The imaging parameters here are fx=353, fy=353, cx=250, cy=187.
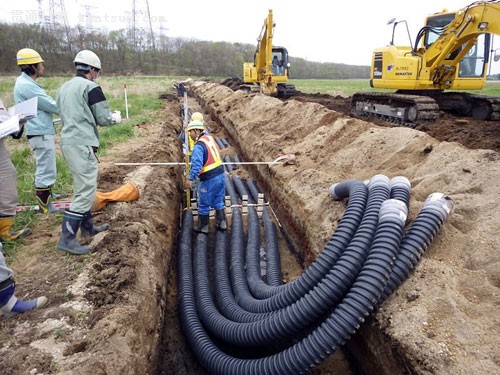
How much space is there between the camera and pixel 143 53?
61.2 metres

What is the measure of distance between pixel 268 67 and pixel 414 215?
1272 cm

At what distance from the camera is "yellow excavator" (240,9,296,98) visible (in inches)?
569

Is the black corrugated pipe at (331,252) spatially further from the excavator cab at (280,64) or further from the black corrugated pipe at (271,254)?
the excavator cab at (280,64)

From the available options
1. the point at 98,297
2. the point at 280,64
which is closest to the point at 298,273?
the point at 98,297

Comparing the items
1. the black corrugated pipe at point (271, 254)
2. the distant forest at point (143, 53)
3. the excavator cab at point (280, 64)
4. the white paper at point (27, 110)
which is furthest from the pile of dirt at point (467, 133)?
the distant forest at point (143, 53)

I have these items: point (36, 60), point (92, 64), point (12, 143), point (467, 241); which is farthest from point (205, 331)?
point (12, 143)

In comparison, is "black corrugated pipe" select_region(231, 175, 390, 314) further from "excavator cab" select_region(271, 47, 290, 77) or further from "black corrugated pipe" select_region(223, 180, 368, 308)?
"excavator cab" select_region(271, 47, 290, 77)

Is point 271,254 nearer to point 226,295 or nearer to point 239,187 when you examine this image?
point 226,295

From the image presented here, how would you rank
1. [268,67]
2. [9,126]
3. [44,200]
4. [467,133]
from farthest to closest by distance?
[268,67] → [467,133] → [44,200] → [9,126]

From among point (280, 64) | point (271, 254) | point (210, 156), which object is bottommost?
point (271, 254)

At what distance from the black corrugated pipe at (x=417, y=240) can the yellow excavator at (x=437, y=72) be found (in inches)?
252

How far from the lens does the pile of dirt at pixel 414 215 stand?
258 cm

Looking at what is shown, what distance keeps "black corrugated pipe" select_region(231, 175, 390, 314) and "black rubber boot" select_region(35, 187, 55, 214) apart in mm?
3108

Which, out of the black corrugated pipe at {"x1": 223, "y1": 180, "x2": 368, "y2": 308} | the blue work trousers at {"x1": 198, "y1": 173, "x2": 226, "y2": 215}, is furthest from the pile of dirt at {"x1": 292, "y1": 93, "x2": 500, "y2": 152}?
the blue work trousers at {"x1": 198, "y1": 173, "x2": 226, "y2": 215}
